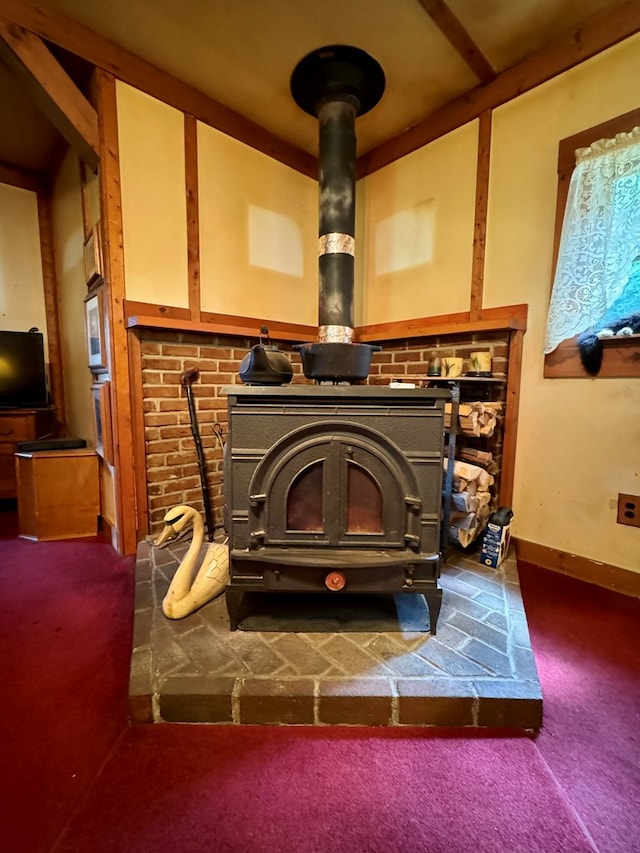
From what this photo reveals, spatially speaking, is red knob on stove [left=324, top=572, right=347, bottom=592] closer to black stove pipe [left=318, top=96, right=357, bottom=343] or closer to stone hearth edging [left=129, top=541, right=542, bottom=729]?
stone hearth edging [left=129, top=541, right=542, bottom=729]

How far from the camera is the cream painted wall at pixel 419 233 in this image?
2223 mm

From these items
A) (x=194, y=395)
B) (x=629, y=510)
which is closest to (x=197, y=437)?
(x=194, y=395)

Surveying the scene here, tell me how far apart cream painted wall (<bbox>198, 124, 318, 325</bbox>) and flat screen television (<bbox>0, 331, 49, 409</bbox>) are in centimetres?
181

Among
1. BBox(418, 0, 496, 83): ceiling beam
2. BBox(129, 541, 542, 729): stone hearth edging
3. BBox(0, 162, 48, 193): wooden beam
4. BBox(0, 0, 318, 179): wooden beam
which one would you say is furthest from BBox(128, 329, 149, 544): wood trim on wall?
BBox(0, 162, 48, 193): wooden beam

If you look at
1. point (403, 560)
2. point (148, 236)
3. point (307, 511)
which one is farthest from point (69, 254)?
point (403, 560)

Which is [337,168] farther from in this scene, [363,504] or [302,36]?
[363,504]

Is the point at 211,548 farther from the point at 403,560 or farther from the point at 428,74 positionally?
the point at 428,74

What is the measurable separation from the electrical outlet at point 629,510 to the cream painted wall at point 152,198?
7.97ft

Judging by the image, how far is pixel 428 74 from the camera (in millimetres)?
2010

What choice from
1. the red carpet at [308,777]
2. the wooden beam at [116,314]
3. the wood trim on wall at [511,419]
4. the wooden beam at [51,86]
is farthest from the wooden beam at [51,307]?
the wood trim on wall at [511,419]

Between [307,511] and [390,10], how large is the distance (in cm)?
215

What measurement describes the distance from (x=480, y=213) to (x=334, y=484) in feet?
5.93

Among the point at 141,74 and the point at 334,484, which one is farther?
the point at 141,74

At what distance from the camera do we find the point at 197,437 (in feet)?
7.32
